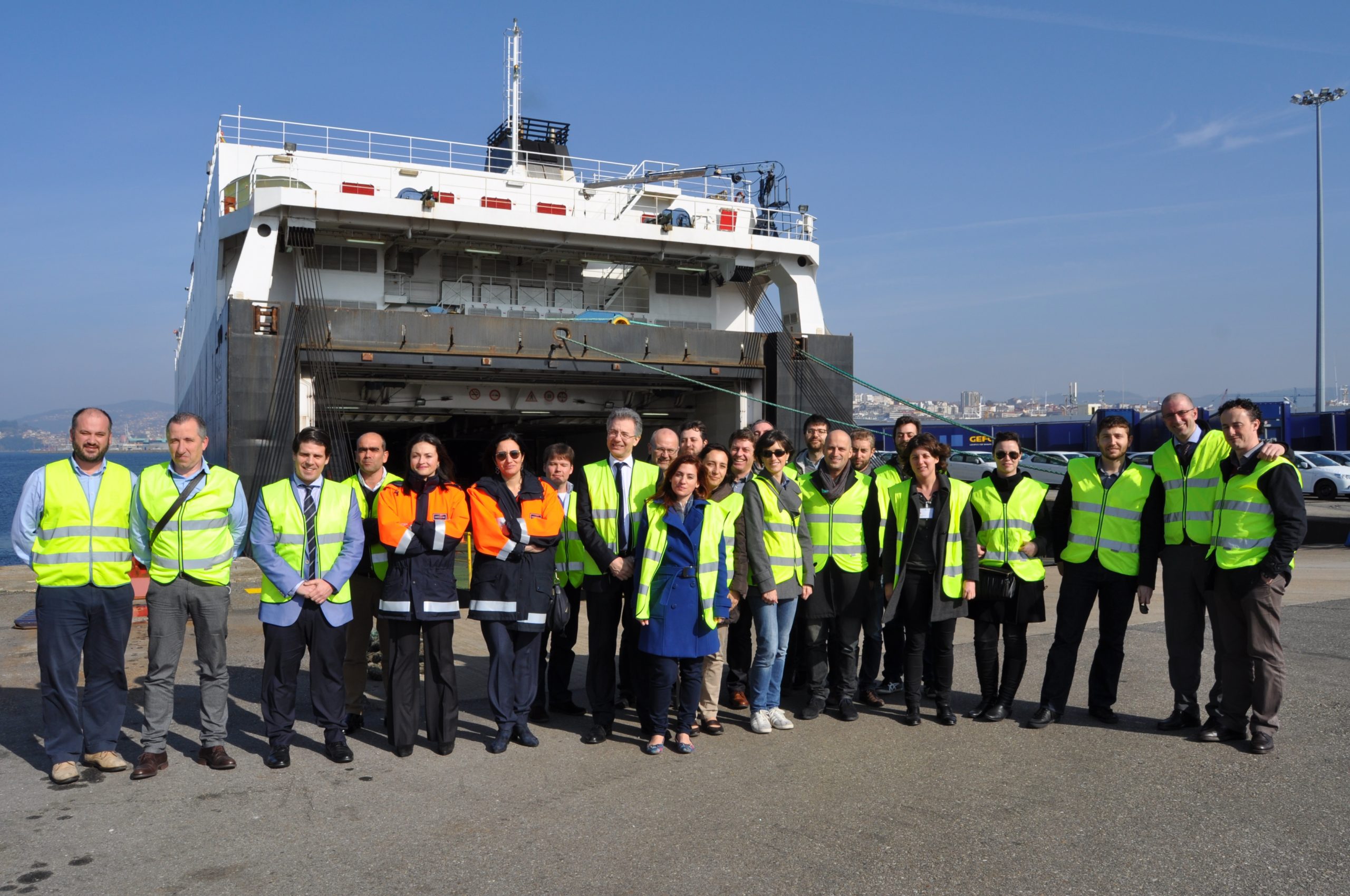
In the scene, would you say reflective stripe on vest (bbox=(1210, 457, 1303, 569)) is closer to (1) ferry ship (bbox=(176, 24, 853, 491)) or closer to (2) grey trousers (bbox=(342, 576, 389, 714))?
(2) grey trousers (bbox=(342, 576, 389, 714))

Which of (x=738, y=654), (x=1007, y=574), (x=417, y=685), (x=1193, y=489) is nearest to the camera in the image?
(x=417, y=685)

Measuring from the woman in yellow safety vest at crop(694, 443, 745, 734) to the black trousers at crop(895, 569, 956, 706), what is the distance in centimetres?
99

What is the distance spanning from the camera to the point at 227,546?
4.77m

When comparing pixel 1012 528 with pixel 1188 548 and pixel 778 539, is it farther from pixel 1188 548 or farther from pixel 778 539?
pixel 778 539

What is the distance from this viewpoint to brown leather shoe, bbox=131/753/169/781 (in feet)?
14.4

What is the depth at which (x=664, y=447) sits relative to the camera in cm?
536

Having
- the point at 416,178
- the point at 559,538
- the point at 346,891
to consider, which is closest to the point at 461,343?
the point at 416,178

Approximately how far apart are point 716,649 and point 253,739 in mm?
2413

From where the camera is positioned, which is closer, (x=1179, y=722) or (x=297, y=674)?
(x=297, y=674)

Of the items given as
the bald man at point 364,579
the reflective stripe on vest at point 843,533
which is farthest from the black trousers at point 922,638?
the bald man at point 364,579

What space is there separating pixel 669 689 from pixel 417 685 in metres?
1.26

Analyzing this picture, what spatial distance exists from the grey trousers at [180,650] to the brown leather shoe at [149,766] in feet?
0.20

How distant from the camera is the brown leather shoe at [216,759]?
4492mm

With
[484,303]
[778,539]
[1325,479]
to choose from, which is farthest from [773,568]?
[1325,479]
